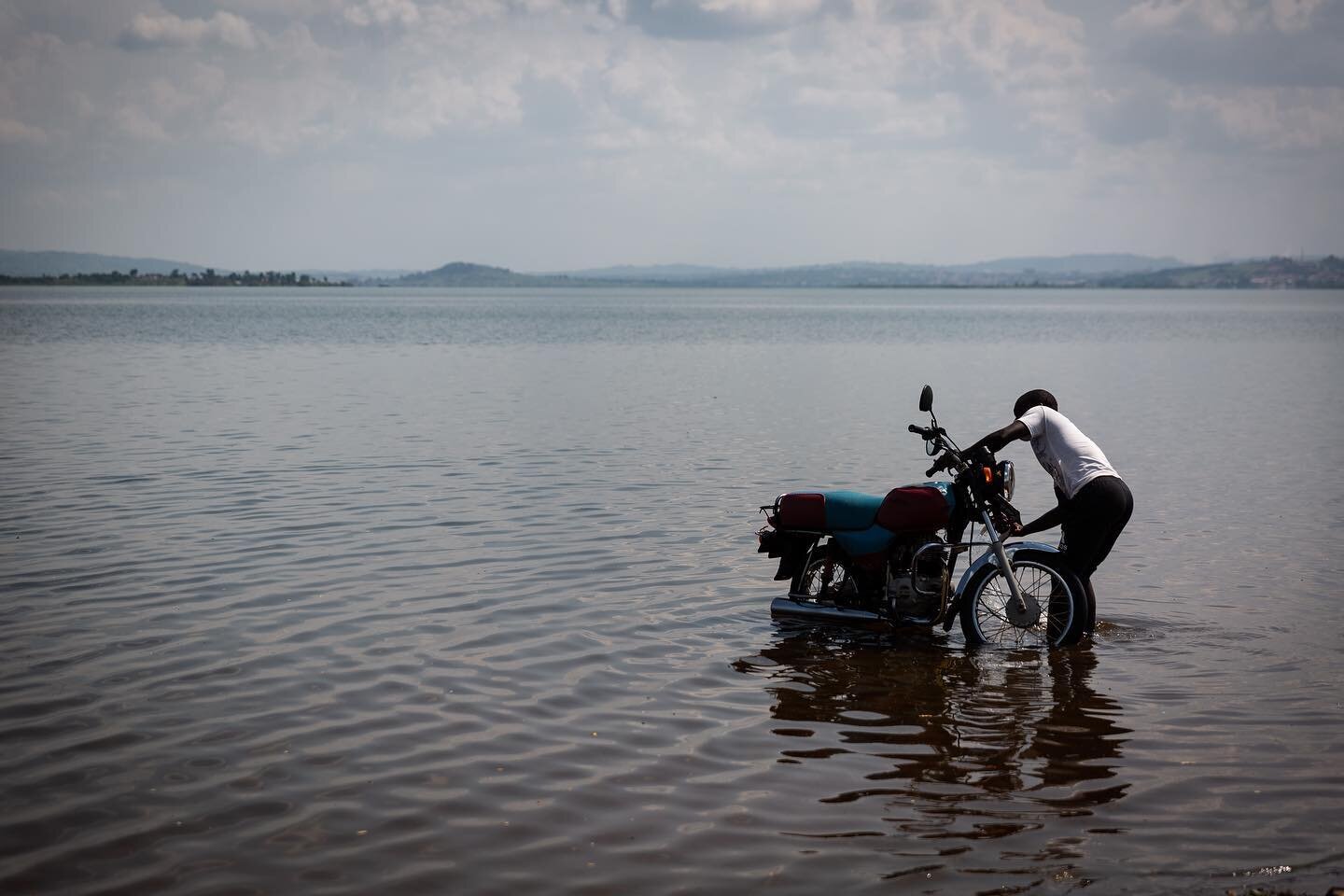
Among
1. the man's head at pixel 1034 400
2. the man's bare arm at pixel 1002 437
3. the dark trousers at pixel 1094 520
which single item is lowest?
the dark trousers at pixel 1094 520

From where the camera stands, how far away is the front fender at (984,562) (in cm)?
953

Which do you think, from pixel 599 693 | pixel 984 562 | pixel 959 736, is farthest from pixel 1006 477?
pixel 599 693

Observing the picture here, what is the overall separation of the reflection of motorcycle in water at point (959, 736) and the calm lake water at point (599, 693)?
0.09 feet

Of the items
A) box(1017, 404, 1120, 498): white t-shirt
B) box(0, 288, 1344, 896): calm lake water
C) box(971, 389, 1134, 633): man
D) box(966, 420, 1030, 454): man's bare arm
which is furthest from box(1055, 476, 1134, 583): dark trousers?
box(0, 288, 1344, 896): calm lake water

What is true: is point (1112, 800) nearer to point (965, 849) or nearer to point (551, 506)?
point (965, 849)

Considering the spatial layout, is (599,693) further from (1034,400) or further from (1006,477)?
(1034,400)

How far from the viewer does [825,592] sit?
10.3 m

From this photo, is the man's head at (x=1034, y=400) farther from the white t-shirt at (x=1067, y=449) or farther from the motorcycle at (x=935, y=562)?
the motorcycle at (x=935, y=562)

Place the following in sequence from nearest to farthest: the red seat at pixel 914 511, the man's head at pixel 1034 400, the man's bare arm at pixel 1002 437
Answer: the man's bare arm at pixel 1002 437 < the red seat at pixel 914 511 < the man's head at pixel 1034 400

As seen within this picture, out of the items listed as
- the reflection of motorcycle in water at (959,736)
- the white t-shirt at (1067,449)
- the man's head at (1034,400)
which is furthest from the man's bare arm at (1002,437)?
the reflection of motorcycle in water at (959,736)

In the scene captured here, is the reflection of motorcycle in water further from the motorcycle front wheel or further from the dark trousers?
the dark trousers

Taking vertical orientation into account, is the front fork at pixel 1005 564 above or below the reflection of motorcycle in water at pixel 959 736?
above

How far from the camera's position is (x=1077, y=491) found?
31.2 feet

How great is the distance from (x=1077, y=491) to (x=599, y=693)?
3.86 m
